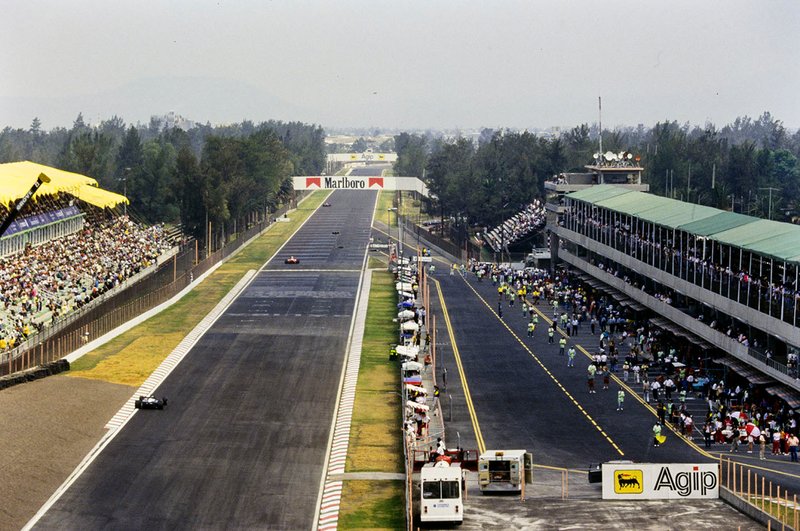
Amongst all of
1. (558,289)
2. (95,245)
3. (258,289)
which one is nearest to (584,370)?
(558,289)

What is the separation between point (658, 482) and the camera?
59.5 m

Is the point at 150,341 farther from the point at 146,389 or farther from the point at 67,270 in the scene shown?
the point at 67,270

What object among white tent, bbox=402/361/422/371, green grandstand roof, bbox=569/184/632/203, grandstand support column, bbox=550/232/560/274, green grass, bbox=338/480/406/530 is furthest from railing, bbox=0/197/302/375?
green grandstand roof, bbox=569/184/632/203

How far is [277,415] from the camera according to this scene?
81.4 meters

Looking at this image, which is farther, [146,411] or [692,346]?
[692,346]

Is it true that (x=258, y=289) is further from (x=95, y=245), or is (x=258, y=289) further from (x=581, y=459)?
(x=581, y=459)

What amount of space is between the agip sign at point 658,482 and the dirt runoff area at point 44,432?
26615 millimetres

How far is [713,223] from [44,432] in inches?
2170

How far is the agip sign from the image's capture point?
59.5m

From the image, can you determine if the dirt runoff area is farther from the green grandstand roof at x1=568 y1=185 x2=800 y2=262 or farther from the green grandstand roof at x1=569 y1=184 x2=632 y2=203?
the green grandstand roof at x1=569 y1=184 x2=632 y2=203

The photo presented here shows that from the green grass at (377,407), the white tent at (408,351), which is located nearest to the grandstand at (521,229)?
the green grass at (377,407)

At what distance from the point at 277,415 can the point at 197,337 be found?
108ft

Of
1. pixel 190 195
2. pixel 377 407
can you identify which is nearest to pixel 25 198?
pixel 377 407

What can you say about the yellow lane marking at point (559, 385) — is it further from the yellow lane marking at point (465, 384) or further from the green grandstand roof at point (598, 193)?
the green grandstand roof at point (598, 193)
